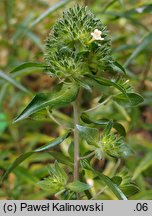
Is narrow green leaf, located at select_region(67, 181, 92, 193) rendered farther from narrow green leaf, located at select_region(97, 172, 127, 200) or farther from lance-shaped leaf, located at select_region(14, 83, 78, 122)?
lance-shaped leaf, located at select_region(14, 83, 78, 122)

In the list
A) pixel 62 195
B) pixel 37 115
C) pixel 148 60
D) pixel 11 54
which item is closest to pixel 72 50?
pixel 37 115

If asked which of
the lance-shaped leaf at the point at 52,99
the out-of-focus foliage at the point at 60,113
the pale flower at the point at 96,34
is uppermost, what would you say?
the out-of-focus foliage at the point at 60,113

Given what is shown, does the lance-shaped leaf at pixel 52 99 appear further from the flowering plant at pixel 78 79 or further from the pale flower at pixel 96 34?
the pale flower at pixel 96 34

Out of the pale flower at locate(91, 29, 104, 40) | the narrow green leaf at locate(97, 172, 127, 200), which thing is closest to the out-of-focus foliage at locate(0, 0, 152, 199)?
the narrow green leaf at locate(97, 172, 127, 200)

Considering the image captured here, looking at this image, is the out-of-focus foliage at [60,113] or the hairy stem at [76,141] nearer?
the hairy stem at [76,141]

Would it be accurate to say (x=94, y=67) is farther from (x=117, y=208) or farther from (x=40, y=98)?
(x=117, y=208)

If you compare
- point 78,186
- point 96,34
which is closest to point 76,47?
point 96,34

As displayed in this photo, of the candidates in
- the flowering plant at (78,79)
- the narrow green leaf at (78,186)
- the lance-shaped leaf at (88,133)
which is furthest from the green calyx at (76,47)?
the narrow green leaf at (78,186)
